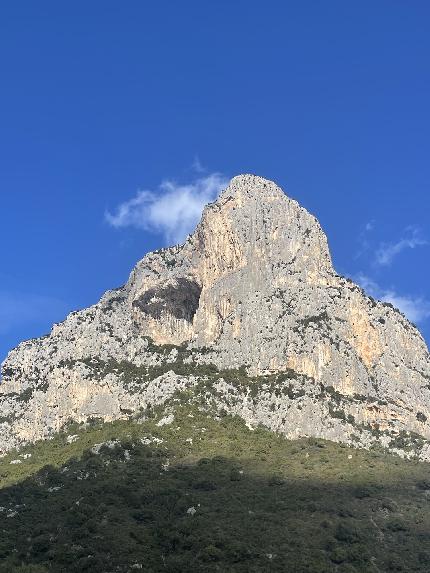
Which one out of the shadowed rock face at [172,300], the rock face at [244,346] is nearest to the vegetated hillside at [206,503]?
the rock face at [244,346]

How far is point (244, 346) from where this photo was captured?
449 ft

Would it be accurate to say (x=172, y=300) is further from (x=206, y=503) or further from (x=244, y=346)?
(x=206, y=503)

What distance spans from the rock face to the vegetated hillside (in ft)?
24.7

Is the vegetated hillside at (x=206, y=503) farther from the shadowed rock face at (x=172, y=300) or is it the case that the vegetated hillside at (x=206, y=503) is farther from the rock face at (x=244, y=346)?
the shadowed rock face at (x=172, y=300)

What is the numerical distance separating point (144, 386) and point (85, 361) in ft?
52.3

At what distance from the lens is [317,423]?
116688mm

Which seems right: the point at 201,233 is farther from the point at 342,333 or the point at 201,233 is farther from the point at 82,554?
the point at 82,554

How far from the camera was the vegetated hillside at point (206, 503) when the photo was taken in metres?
73.3

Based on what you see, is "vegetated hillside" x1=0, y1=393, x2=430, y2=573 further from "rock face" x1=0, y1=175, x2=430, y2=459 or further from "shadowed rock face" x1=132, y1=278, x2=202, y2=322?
"shadowed rock face" x1=132, y1=278, x2=202, y2=322

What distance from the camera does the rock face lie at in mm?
124812

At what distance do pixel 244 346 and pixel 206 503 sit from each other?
5120 cm

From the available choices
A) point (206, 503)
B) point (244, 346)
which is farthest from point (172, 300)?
point (206, 503)

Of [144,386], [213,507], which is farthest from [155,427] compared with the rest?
[213,507]

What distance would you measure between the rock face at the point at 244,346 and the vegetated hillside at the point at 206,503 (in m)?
7.53
